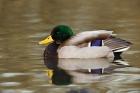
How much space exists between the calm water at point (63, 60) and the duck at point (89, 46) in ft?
0.60

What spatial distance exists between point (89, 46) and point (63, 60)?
57 cm

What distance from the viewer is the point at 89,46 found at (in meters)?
13.4

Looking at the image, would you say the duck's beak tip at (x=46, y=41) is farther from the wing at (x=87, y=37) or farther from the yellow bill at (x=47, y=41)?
the wing at (x=87, y=37)

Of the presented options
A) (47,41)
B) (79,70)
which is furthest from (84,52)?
(79,70)

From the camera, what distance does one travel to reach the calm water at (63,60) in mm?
10984

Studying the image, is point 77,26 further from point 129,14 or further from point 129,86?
point 129,86

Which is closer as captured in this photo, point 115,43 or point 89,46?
point 89,46

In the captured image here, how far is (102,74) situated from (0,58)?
2.22 metres

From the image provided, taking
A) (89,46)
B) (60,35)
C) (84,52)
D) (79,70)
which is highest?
(60,35)

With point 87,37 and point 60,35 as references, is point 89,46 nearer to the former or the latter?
point 87,37

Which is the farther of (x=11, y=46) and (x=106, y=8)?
(x=106, y=8)

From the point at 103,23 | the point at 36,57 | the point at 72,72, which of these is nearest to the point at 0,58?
the point at 36,57

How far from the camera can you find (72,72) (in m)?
12.1

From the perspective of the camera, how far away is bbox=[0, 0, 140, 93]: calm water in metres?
11.0
